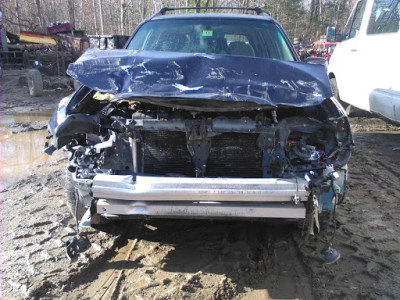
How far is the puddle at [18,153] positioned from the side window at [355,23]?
5.99 m

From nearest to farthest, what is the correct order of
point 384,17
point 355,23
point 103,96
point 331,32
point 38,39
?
point 103,96 < point 384,17 < point 355,23 < point 331,32 < point 38,39

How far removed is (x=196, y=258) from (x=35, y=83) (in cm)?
940

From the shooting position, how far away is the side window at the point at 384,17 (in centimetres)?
535

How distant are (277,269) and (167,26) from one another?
9.75ft

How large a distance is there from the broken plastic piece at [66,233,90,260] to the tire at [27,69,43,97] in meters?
8.99

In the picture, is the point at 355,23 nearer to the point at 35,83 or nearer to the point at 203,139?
the point at 203,139

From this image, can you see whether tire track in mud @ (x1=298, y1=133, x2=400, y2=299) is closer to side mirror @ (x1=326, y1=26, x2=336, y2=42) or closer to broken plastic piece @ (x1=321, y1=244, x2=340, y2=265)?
broken plastic piece @ (x1=321, y1=244, x2=340, y2=265)

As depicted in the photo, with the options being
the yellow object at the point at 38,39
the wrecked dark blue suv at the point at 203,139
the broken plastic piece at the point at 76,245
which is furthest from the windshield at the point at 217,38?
the yellow object at the point at 38,39

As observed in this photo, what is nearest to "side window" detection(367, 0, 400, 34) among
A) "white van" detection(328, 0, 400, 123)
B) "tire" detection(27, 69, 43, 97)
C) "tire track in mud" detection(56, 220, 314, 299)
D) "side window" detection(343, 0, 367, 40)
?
"white van" detection(328, 0, 400, 123)

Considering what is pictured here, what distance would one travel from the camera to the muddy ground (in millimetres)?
2648

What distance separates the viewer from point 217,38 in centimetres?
405

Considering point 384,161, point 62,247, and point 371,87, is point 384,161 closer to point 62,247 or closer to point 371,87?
point 371,87

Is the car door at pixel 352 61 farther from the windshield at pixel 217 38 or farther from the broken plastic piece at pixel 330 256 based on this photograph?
the broken plastic piece at pixel 330 256

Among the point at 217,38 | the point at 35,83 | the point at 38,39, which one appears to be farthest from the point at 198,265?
the point at 38,39
